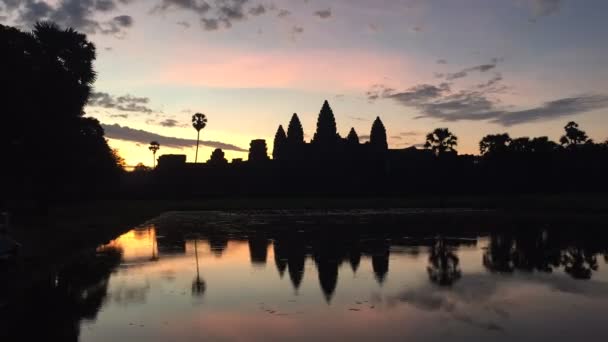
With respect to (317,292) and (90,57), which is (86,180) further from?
(317,292)

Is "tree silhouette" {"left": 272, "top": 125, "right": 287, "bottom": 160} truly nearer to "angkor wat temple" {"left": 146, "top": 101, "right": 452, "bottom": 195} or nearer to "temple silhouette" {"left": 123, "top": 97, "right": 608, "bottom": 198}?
"angkor wat temple" {"left": 146, "top": 101, "right": 452, "bottom": 195}

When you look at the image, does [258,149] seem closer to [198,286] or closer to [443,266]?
[443,266]

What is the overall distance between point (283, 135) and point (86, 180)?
98.9 m

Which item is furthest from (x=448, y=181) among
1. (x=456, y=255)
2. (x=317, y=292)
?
(x=317, y=292)

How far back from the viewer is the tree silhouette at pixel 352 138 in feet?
405

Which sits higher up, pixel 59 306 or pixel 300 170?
pixel 300 170

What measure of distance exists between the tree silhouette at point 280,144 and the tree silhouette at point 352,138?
1579 centimetres

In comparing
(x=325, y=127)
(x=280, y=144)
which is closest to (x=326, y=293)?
(x=325, y=127)

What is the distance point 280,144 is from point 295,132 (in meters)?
6.94

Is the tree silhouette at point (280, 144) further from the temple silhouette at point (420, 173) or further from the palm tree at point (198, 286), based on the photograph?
the palm tree at point (198, 286)

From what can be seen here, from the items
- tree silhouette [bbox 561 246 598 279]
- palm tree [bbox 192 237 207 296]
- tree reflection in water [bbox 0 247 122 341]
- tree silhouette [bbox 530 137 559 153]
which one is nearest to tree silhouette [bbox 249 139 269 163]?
tree silhouette [bbox 530 137 559 153]

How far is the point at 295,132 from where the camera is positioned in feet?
429

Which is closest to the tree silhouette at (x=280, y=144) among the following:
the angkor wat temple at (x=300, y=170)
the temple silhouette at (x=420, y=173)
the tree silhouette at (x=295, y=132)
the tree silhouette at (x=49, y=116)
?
the angkor wat temple at (x=300, y=170)

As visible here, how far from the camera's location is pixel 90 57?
41.1 m
